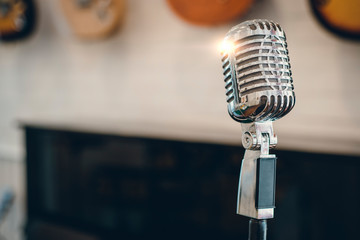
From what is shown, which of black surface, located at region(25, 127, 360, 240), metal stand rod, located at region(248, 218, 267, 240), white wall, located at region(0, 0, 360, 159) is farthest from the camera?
white wall, located at region(0, 0, 360, 159)

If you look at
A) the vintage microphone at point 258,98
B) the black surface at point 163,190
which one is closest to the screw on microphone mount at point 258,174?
the vintage microphone at point 258,98

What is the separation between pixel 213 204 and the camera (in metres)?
1.34

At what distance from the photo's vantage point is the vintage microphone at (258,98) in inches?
18.2

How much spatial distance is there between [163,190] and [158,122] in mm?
441

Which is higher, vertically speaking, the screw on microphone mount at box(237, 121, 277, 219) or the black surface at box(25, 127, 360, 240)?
the screw on microphone mount at box(237, 121, 277, 219)

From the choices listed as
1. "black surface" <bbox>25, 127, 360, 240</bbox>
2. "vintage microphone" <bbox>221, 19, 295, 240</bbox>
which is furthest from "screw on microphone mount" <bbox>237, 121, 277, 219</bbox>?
"black surface" <bbox>25, 127, 360, 240</bbox>

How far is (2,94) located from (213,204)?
1850 millimetres

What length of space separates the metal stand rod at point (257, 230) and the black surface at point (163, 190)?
26.8 inches

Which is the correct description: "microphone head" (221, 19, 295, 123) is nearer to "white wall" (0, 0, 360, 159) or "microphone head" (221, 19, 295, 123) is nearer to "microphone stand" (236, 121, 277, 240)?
"microphone stand" (236, 121, 277, 240)

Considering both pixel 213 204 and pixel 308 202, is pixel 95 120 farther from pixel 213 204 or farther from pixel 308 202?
pixel 308 202

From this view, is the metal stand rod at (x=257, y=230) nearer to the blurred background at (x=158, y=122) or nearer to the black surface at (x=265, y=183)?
the black surface at (x=265, y=183)

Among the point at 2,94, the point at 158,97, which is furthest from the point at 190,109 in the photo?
the point at 2,94

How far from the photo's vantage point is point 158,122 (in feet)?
5.98

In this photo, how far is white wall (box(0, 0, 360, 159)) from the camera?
1.35 meters
